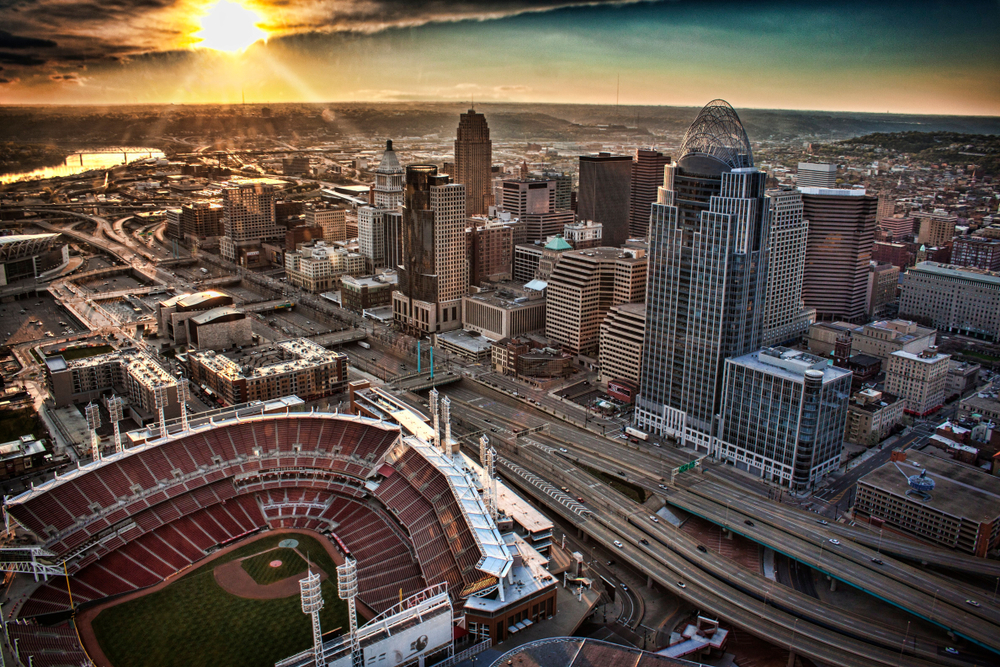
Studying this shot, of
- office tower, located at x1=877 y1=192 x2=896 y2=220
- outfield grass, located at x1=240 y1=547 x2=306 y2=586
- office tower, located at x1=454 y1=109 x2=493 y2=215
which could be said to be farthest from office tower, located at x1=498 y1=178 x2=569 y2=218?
outfield grass, located at x1=240 y1=547 x2=306 y2=586

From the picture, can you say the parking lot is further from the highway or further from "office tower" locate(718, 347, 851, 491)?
"office tower" locate(718, 347, 851, 491)

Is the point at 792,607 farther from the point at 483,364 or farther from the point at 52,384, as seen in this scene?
the point at 52,384

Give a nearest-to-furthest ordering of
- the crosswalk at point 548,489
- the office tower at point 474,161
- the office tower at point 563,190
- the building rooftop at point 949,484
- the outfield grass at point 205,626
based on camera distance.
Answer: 1. the outfield grass at point 205,626
2. the building rooftop at point 949,484
3. the crosswalk at point 548,489
4. the office tower at point 474,161
5. the office tower at point 563,190

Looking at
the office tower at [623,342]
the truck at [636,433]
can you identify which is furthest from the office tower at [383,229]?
the truck at [636,433]

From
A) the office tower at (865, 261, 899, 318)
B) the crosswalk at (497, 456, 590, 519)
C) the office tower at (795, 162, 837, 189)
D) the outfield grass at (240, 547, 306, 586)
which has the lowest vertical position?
the outfield grass at (240, 547, 306, 586)

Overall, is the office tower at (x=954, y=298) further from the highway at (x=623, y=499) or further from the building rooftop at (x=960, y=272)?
the highway at (x=623, y=499)

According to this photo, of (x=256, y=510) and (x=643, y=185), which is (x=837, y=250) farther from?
(x=256, y=510)

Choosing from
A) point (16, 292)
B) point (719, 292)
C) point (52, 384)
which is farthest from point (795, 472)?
point (16, 292)
